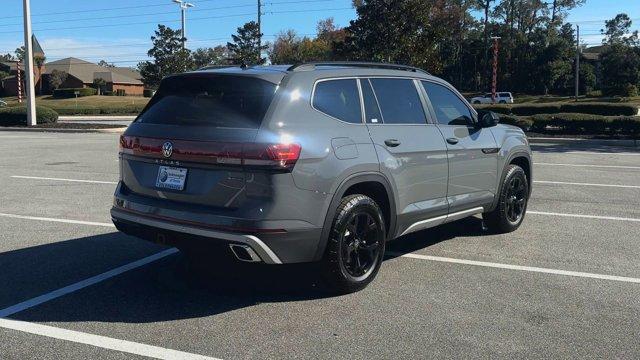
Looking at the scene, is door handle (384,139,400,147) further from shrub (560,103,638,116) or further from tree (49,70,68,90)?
tree (49,70,68,90)

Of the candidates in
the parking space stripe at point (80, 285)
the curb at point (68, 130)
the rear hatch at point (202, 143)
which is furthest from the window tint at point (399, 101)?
the curb at point (68, 130)

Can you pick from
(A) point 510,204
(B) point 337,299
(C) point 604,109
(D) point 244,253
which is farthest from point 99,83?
(D) point 244,253

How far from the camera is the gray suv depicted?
13.8 ft

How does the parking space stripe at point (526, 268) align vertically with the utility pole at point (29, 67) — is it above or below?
below

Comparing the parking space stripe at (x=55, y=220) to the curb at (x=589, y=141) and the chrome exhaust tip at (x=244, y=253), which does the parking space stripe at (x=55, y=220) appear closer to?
the chrome exhaust tip at (x=244, y=253)

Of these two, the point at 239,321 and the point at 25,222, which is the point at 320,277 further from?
the point at 25,222

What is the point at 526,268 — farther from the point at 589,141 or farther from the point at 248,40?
the point at 248,40

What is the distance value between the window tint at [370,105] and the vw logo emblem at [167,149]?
161cm

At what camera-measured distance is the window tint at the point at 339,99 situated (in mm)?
4711

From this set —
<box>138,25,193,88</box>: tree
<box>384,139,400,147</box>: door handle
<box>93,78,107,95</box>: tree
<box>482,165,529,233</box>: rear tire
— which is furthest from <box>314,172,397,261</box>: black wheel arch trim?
<box>93,78,107,95</box>: tree

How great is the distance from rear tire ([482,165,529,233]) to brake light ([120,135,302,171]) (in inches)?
131

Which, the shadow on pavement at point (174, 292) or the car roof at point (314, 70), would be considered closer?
the shadow on pavement at point (174, 292)

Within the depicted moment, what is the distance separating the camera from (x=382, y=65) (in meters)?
5.61

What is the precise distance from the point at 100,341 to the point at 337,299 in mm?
1772
